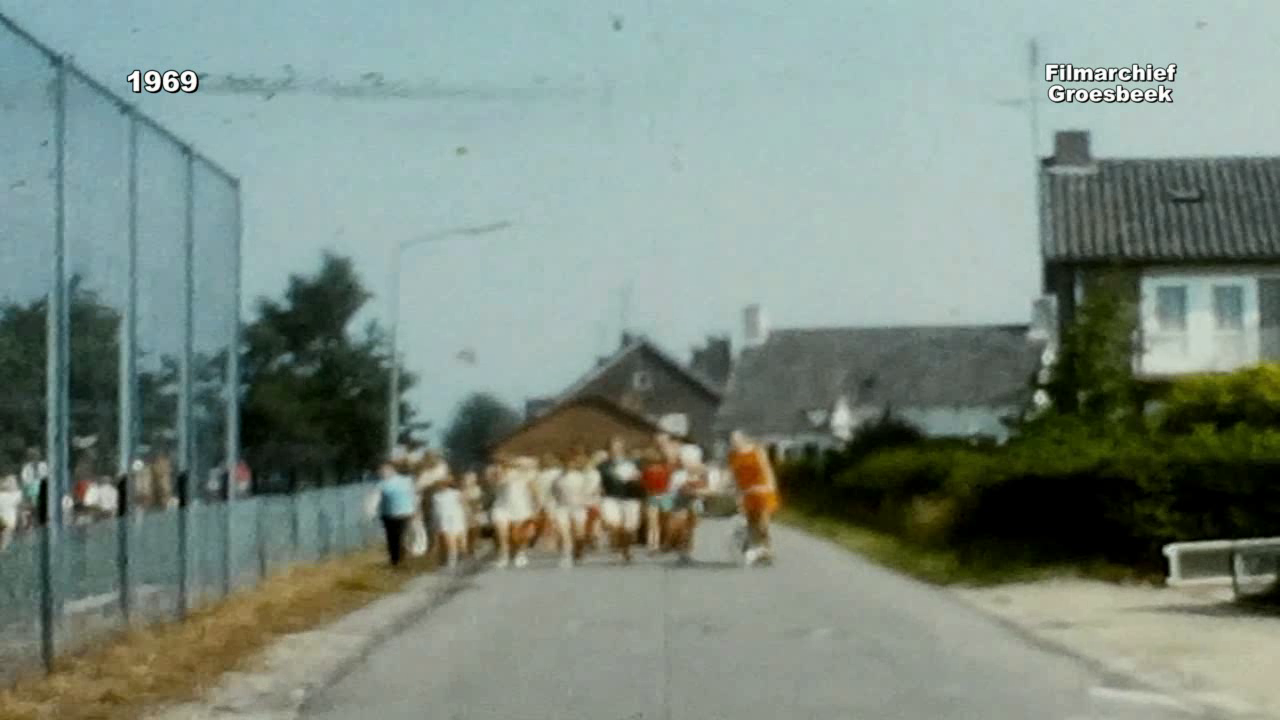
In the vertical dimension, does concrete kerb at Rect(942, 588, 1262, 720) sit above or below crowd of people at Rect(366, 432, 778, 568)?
below

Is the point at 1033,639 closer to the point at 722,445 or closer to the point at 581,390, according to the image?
the point at 581,390

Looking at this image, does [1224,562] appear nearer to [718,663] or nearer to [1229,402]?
[718,663]

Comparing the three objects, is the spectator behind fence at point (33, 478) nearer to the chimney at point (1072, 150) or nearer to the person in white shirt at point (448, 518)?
the person in white shirt at point (448, 518)

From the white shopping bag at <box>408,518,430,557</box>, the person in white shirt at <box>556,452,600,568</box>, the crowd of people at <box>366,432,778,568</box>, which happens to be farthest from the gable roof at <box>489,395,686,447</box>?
the person in white shirt at <box>556,452,600,568</box>

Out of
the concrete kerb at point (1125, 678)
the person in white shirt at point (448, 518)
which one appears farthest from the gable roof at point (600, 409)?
the concrete kerb at point (1125, 678)

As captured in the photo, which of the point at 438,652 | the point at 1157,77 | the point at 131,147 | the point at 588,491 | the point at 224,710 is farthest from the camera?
the point at 588,491

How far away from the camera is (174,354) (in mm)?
24609

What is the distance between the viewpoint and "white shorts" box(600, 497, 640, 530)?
32.7m

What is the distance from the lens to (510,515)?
32.6 metres

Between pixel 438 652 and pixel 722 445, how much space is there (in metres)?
69.5

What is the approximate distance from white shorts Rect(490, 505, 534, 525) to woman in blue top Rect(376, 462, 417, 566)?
1.03 m

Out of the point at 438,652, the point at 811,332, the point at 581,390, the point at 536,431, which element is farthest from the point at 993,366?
the point at 438,652

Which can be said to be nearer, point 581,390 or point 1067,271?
point 1067,271

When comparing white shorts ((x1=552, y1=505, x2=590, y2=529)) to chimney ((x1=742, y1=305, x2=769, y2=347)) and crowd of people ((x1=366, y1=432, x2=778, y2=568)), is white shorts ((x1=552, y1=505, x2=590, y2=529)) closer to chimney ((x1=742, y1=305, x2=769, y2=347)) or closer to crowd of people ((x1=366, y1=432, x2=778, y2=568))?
crowd of people ((x1=366, y1=432, x2=778, y2=568))
